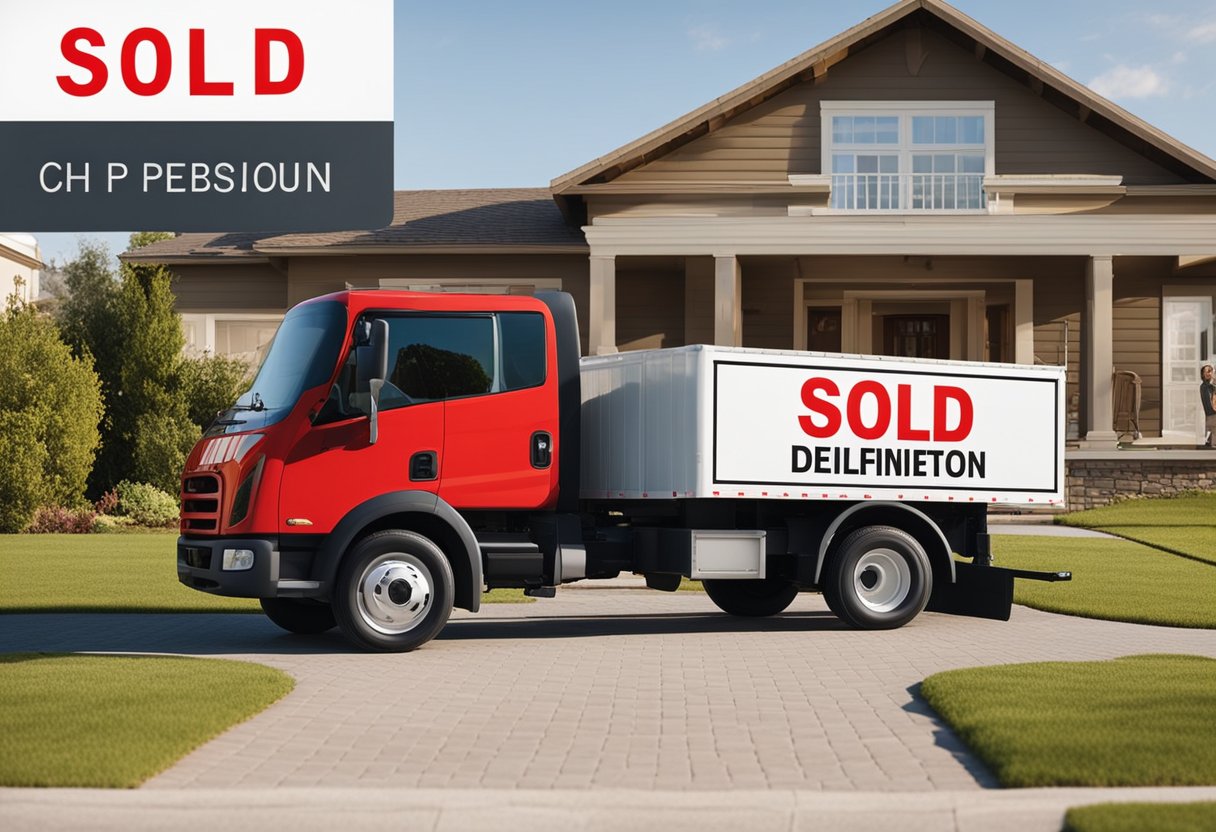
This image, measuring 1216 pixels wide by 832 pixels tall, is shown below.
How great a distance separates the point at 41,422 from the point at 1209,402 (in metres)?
22.4

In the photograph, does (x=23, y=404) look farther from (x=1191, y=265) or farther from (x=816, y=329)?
(x=1191, y=265)

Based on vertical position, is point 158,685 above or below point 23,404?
below

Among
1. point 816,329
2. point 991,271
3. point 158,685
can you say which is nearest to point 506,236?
point 816,329

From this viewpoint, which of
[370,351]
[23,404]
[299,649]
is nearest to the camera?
[370,351]

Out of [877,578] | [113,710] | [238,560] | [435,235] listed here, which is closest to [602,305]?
[435,235]

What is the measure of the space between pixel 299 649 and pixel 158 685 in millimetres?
2801

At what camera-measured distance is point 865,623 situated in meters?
13.9

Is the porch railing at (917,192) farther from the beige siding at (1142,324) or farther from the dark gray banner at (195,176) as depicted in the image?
the dark gray banner at (195,176)

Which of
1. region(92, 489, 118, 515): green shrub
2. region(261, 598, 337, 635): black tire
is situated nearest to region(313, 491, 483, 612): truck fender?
region(261, 598, 337, 635): black tire

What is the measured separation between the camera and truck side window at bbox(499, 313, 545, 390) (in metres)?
12.6

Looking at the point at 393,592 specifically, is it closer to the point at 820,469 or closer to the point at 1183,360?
the point at 820,469

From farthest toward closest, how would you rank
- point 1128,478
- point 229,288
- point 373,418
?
point 229,288, point 1128,478, point 373,418

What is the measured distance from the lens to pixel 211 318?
32.8 metres

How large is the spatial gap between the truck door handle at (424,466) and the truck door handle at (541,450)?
892 mm
